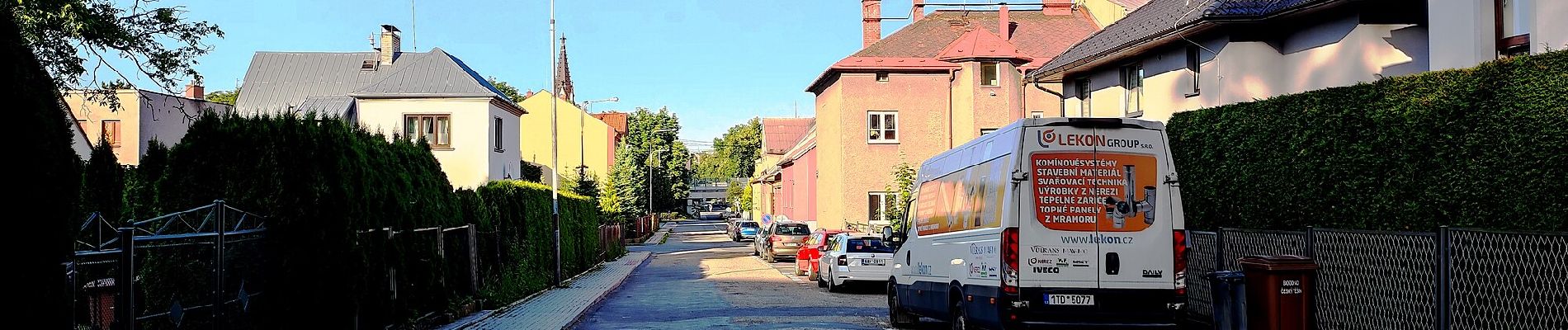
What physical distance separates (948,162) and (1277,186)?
376cm

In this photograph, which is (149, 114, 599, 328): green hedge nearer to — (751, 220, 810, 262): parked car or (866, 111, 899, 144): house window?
(751, 220, 810, 262): parked car

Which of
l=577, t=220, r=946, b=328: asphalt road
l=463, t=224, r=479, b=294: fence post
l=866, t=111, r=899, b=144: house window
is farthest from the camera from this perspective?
l=866, t=111, r=899, b=144: house window

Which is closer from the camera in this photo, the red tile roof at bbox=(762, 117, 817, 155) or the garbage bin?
the garbage bin

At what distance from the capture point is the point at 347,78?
50.3 m

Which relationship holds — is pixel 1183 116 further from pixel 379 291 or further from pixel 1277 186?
pixel 379 291

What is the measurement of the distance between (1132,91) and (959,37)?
20828 mm

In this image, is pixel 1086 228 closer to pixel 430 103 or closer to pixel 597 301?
pixel 597 301

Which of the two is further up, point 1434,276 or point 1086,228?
point 1086,228

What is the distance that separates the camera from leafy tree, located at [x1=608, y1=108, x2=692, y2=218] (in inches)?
3223

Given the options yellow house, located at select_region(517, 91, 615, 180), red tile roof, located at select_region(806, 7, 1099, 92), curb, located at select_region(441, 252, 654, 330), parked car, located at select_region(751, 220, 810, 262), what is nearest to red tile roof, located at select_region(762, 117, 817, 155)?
yellow house, located at select_region(517, 91, 615, 180)

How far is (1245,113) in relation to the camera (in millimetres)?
14383

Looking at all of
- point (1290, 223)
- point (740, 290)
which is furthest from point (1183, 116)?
point (740, 290)

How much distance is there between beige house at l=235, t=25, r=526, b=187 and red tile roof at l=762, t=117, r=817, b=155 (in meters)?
44.7

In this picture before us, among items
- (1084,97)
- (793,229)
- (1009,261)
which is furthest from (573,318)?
(793,229)
